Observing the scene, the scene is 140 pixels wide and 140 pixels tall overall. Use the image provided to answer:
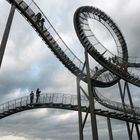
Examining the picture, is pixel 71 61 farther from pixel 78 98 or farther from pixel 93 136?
pixel 93 136

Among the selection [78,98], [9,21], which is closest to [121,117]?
[78,98]

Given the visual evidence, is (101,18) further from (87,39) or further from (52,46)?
(52,46)

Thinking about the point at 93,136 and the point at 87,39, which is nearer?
the point at 93,136


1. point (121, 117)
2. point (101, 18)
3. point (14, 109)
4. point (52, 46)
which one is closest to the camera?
point (52, 46)

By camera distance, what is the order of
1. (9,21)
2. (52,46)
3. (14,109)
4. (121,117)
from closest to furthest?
(9,21) < (52,46) < (121,117) < (14,109)

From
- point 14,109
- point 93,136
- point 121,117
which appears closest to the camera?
point 93,136

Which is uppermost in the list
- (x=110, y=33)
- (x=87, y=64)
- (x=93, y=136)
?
(x=110, y=33)

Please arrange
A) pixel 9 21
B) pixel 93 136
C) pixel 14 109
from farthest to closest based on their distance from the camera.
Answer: pixel 14 109 → pixel 93 136 → pixel 9 21

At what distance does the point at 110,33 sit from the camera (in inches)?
875

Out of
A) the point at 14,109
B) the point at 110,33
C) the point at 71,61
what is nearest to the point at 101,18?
the point at 110,33

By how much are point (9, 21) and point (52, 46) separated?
5.32 m

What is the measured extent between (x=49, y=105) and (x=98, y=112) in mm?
3777

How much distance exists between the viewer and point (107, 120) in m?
22.6

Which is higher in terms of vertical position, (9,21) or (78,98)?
(9,21)
